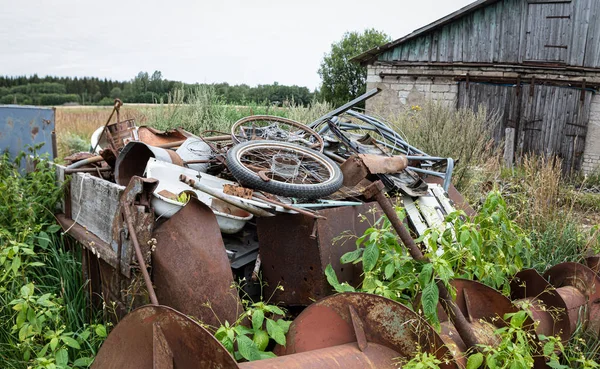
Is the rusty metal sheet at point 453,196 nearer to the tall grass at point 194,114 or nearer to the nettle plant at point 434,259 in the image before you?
the nettle plant at point 434,259

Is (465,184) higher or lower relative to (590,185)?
higher

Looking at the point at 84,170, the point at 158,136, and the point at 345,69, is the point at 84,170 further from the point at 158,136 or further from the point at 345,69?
the point at 345,69

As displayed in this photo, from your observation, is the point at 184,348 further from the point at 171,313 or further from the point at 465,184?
the point at 465,184

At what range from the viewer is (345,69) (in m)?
24.2

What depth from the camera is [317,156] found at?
4168 mm

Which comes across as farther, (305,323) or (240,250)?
(240,250)

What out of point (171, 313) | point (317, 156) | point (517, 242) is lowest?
point (517, 242)

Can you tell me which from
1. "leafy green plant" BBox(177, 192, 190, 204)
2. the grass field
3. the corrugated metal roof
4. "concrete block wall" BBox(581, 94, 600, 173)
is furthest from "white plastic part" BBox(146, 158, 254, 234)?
the corrugated metal roof

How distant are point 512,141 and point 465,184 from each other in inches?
308

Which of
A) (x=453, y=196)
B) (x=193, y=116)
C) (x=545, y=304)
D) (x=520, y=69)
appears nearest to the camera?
(x=545, y=304)

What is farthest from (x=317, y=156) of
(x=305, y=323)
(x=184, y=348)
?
(x=184, y=348)

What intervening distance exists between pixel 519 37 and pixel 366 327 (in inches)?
516

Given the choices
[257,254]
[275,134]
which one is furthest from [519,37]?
[257,254]

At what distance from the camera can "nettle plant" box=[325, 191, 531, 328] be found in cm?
237
